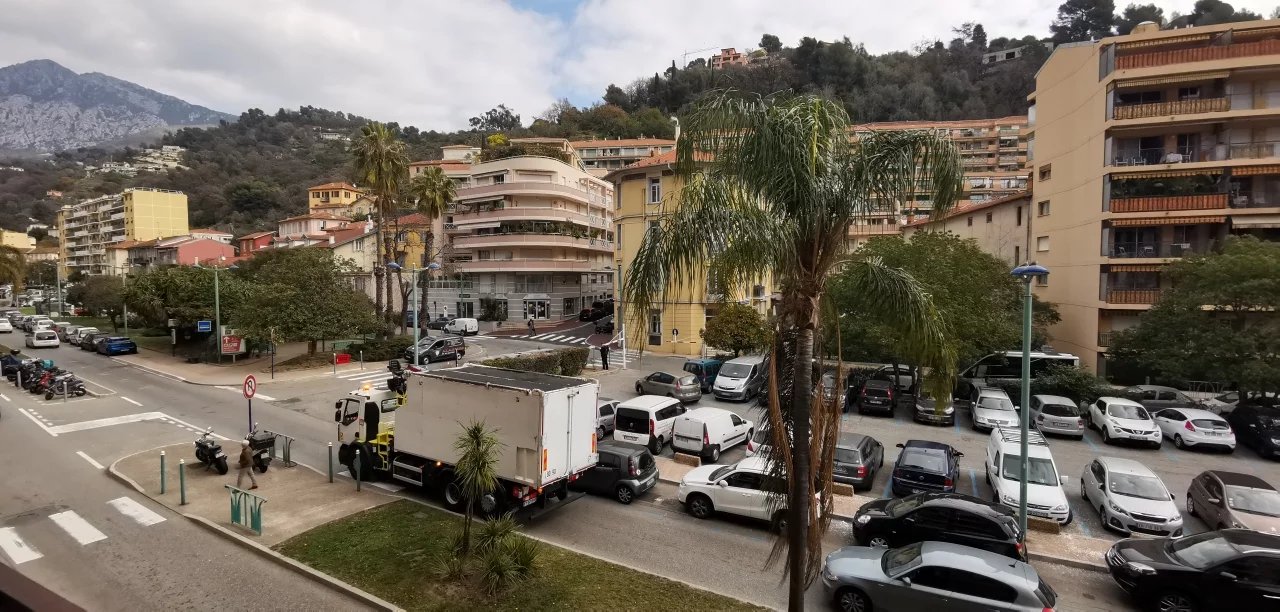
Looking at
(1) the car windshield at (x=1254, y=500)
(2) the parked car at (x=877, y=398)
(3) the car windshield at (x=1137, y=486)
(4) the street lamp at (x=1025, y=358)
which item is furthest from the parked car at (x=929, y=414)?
(4) the street lamp at (x=1025, y=358)

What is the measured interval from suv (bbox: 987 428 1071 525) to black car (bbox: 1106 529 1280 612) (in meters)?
2.56

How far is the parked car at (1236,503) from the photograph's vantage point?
37.4 feet

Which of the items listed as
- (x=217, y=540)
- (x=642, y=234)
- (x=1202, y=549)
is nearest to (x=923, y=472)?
(x=1202, y=549)

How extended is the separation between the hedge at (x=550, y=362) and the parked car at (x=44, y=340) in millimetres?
35712

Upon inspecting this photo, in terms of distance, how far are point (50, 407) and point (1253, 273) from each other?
43.4m

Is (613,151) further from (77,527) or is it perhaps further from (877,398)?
(77,527)

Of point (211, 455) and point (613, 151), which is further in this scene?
point (613, 151)

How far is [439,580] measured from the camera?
915 centimetres

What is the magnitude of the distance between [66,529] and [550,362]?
17.8 meters

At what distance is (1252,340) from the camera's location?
1955 cm

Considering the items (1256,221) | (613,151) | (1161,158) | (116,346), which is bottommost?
(116,346)

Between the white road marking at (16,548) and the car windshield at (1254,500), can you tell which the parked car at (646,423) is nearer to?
the car windshield at (1254,500)

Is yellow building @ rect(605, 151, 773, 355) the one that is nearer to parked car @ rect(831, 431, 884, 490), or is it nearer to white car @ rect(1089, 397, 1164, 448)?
white car @ rect(1089, 397, 1164, 448)

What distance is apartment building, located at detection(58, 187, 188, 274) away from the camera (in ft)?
303
